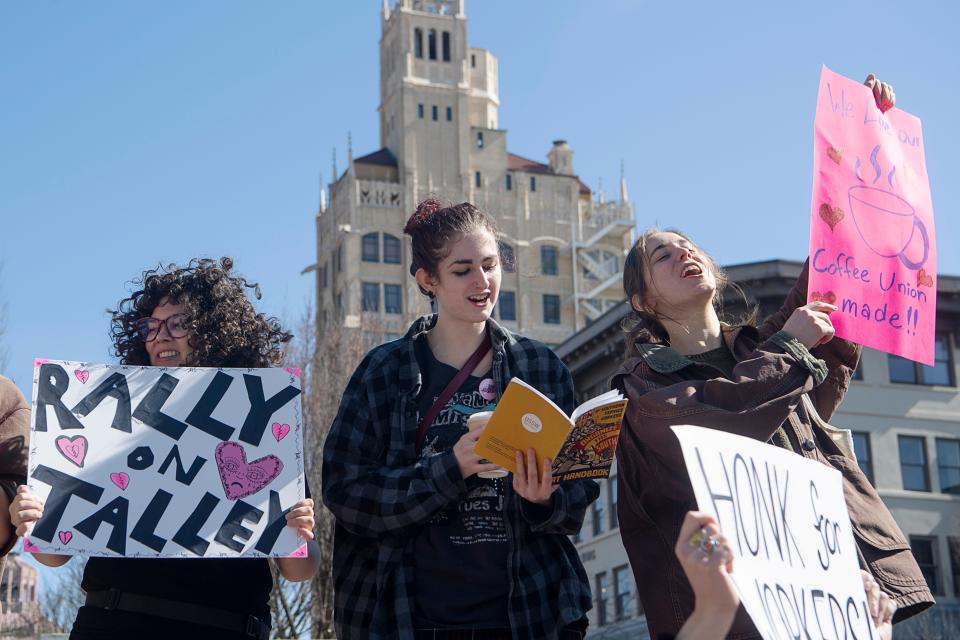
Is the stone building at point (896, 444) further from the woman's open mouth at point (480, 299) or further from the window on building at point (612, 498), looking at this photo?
the woman's open mouth at point (480, 299)

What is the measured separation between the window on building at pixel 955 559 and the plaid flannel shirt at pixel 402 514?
109 ft

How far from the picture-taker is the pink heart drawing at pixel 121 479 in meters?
4.59

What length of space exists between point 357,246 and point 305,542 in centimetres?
7376

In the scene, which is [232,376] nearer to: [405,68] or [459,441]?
[459,441]

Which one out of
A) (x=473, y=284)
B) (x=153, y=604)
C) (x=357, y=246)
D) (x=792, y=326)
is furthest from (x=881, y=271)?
(x=357, y=246)

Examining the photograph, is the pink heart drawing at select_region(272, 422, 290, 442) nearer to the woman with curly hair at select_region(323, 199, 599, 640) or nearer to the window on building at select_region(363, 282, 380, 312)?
the woman with curly hair at select_region(323, 199, 599, 640)

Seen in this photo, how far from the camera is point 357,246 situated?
77.9m

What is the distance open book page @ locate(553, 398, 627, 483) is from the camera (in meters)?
3.86

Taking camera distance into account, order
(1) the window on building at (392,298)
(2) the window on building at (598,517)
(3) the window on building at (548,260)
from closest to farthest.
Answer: (2) the window on building at (598,517) → (1) the window on building at (392,298) → (3) the window on building at (548,260)

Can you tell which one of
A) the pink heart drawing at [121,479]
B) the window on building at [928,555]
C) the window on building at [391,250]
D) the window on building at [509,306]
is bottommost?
the window on building at [928,555]

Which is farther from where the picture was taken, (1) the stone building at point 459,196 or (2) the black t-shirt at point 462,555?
(1) the stone building at point 459,196

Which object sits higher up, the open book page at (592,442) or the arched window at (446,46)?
the arched window at (446,46)

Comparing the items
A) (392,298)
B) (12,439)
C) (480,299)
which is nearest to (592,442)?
(480,299)

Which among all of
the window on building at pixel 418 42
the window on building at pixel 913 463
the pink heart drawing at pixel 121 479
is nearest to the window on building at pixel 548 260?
the window on building at pixel 418 42
